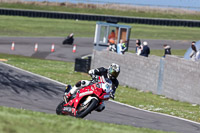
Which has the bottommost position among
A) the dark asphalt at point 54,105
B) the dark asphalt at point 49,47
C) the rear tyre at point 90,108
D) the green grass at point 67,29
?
the green grass at point 67,29

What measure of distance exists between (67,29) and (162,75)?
114ft

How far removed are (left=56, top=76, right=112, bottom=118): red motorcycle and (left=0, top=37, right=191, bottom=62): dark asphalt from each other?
2156 centimetres

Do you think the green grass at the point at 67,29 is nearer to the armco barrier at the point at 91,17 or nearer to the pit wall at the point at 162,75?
the armco barrier at the point at 91,17

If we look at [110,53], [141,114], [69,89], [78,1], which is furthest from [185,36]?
[69,89]

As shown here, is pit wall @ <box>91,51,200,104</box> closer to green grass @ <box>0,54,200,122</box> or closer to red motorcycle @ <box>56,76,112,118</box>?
green grass @ <box>0,54,200,122</box>

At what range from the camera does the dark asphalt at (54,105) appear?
1189cm

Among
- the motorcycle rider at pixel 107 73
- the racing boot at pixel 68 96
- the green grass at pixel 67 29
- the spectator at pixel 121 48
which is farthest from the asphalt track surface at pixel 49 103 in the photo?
the green grass at pixel 67 29

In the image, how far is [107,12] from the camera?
68.3 m

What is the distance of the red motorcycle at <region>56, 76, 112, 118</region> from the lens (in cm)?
957

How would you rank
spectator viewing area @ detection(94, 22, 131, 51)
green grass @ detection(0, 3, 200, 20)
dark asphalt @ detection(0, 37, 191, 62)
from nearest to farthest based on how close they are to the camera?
spectator viewing area @ detection(94, 22, 131, 51), dark asphalt @ detection(0, 37, 191, 62), green grass @ detection(0, 3, 200, 20)

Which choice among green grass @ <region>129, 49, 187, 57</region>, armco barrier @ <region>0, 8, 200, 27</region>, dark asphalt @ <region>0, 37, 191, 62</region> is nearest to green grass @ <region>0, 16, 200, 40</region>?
armco barrier @ <region>0, 8, 200, 27</region>

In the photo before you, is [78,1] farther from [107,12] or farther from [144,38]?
[144,38]

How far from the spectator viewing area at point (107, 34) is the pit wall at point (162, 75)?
6.49 metres

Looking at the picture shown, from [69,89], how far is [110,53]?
12528mm
